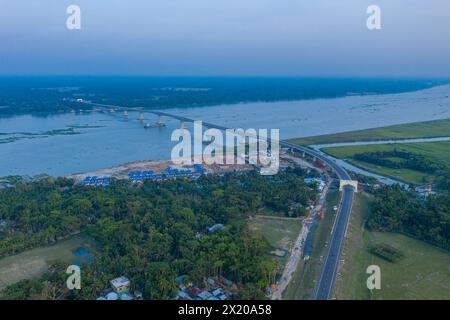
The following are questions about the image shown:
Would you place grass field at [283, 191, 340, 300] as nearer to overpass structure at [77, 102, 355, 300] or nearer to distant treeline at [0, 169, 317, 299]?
overpass structure at [77, 102, 355, 300]

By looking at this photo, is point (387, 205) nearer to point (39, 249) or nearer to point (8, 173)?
point (39, 249)

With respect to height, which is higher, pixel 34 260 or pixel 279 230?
pixel 279 230

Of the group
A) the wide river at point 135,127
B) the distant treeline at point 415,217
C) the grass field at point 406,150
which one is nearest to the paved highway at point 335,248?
the distant treeline at point 415,217

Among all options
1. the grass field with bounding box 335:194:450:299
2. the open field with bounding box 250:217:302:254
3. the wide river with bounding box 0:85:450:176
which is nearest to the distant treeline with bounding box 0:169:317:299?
the open field with bounding box 250:217:302:254

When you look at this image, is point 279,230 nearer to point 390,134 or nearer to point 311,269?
point 311,269

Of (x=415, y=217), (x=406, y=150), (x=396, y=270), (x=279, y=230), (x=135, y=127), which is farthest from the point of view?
(x=135, y=127)

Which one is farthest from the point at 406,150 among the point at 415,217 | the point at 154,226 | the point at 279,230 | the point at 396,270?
the point at 154,226
